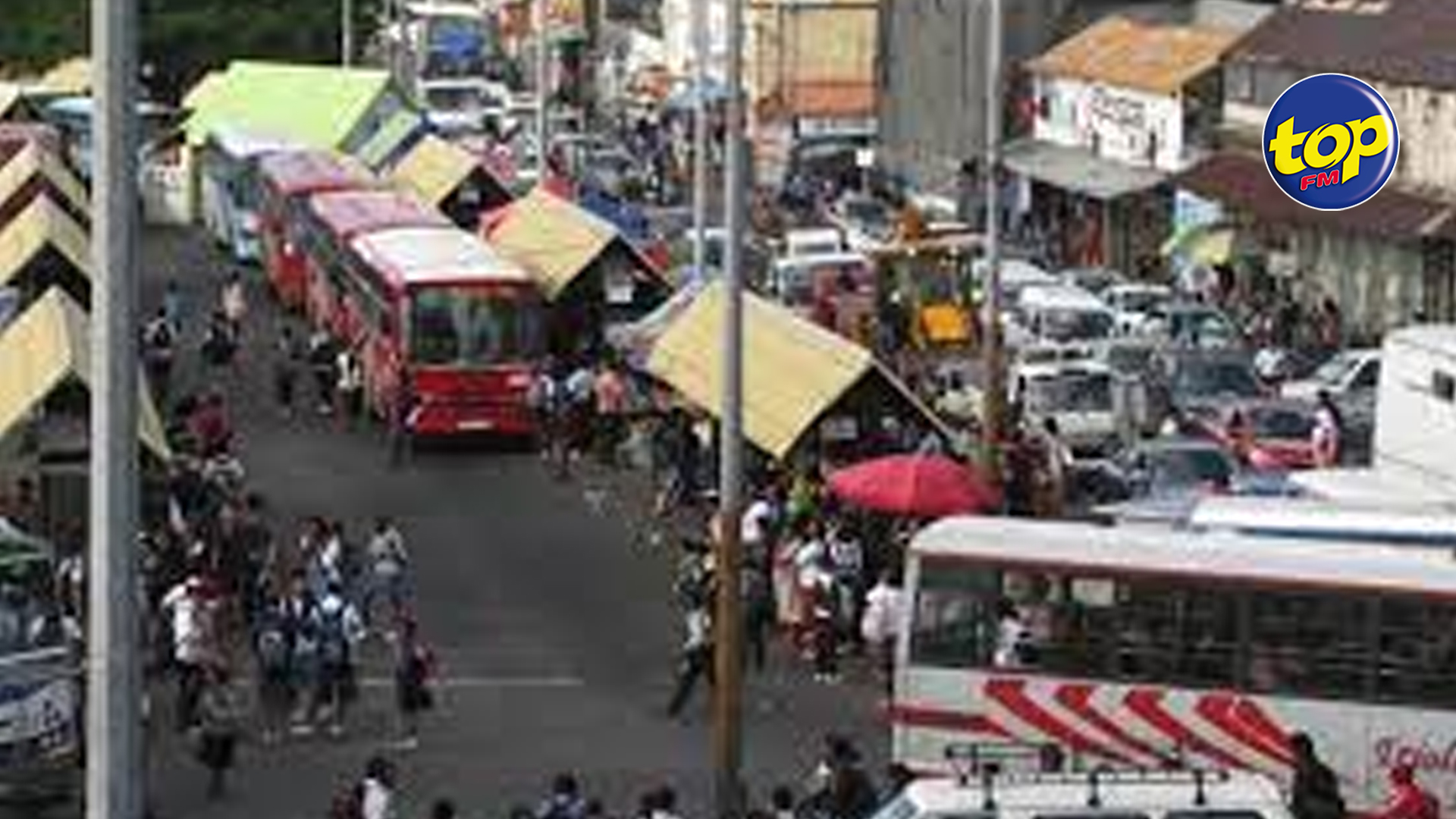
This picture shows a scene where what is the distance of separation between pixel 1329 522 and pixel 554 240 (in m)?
21.3

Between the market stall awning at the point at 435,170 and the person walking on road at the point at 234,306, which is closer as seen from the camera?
the person walking on road at the point at 234,306

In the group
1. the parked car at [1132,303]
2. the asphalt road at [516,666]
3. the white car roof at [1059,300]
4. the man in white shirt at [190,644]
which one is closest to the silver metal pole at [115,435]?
the asphalt road at [516,666]

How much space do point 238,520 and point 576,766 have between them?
655 centimetres

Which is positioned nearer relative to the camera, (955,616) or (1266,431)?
(955,616)

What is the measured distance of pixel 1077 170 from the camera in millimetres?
64688

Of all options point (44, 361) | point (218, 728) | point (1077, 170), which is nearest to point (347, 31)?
point (1077, 170)

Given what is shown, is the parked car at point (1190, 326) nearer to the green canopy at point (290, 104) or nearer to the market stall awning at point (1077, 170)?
the market stall awning at point (1077, 170)

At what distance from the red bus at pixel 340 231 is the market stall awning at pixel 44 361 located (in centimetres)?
1290

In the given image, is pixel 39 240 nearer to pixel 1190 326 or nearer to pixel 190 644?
pixel 1190 326

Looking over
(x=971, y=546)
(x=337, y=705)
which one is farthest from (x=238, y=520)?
(x=971, y=546)

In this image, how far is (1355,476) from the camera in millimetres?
33844

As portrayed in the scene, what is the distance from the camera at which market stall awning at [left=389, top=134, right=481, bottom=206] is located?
199 ft

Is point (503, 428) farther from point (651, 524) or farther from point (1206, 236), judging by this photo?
point (1206, 236)

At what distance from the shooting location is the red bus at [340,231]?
48.4 metres
